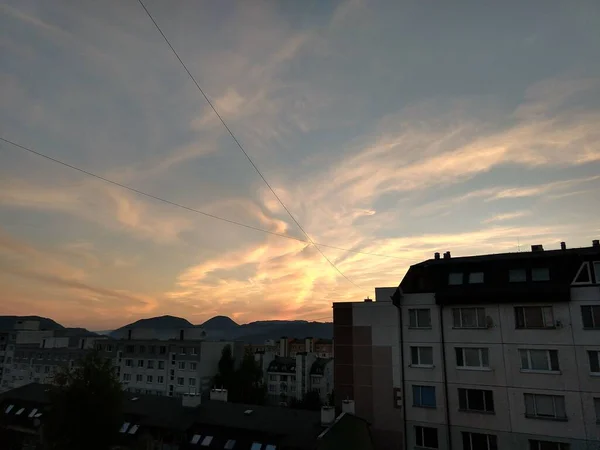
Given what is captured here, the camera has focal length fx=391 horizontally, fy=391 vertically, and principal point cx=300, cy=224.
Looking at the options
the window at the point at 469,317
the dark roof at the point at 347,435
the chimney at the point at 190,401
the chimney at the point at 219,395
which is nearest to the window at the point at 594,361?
the window at the point at 469,317

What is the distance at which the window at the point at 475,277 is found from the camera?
3356 centimetres

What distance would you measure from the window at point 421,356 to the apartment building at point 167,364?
53.0 metres

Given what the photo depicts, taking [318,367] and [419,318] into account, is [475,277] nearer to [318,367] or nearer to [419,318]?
[419,318]

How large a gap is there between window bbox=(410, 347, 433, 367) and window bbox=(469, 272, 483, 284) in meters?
6.85

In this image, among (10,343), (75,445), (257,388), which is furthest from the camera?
(10,343)

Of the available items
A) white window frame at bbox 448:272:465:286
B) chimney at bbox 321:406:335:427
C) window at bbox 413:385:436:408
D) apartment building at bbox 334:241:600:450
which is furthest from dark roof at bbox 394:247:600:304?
chimney at bbox 321:406:335:427

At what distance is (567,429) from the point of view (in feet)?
90.8

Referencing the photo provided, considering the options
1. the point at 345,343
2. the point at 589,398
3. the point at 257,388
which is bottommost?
the point at 257,388

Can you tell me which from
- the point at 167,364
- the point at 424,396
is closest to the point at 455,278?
the point at 424,396

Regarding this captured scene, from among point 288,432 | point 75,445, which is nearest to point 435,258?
point 288,432

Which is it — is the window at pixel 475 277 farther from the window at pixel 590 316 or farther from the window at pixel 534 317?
the window at pixel 590 316

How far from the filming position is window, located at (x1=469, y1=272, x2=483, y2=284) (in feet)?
110

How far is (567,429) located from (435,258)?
17.0m

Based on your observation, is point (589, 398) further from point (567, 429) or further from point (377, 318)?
point (377, 318)
